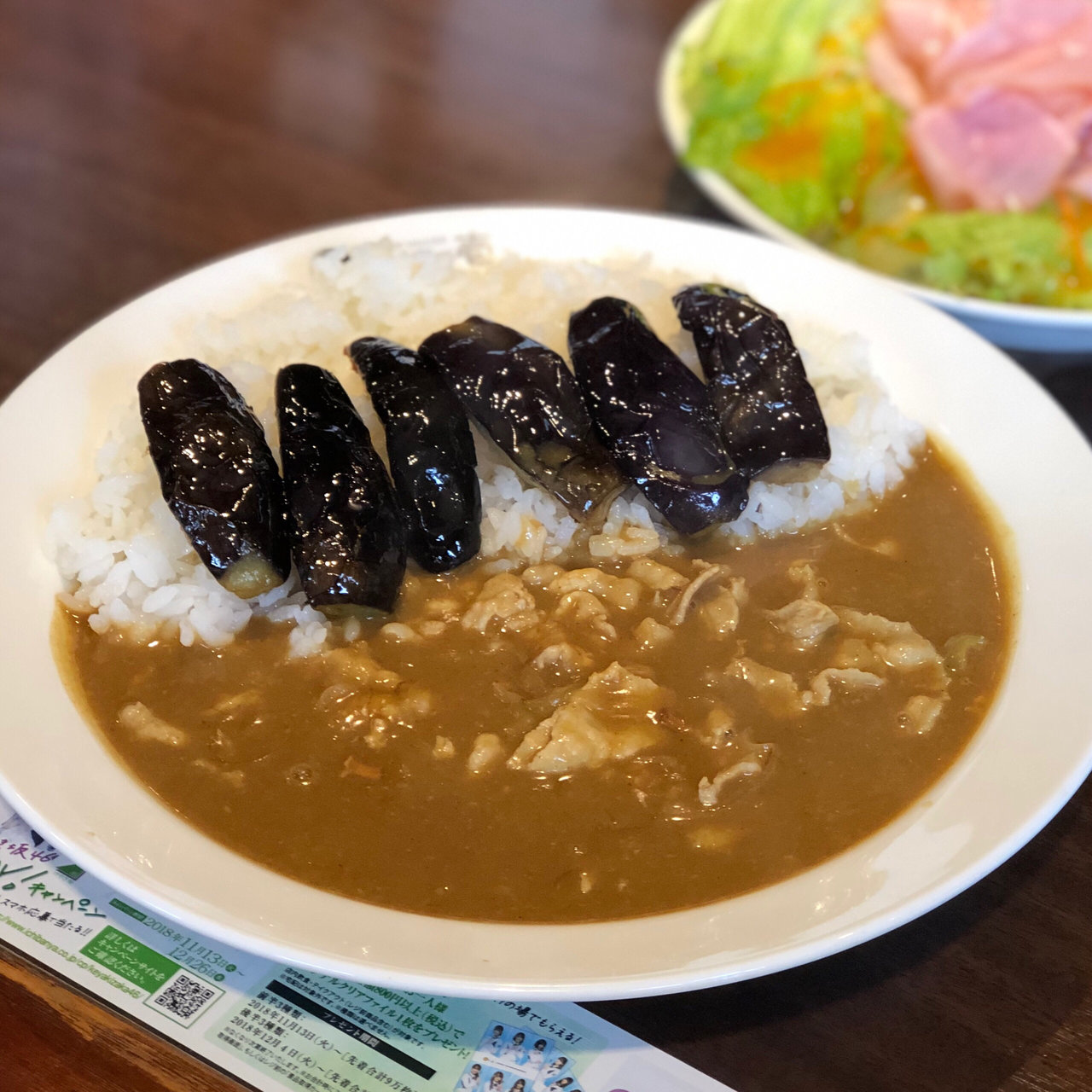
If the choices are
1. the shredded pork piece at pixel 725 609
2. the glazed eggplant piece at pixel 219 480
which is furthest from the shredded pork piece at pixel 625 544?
the glazed eggplant piece at pixel 219 480

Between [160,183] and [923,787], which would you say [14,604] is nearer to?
[923,787]

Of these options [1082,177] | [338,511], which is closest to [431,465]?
[338,511]

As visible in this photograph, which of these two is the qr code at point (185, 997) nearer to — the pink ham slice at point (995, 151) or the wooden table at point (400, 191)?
the wooden table at point (400, 191)

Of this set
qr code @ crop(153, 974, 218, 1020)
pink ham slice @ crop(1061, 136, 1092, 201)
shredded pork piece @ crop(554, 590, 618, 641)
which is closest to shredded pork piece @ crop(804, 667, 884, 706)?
shredded pork piece @ crop(554, 590, 618, 641)

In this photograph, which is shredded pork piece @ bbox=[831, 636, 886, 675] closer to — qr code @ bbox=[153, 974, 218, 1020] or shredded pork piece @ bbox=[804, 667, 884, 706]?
shredded pork piece @ bbox=[804, 667, 884, 706]

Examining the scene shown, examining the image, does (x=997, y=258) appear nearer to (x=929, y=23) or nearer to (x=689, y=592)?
(x=929, y=23)
